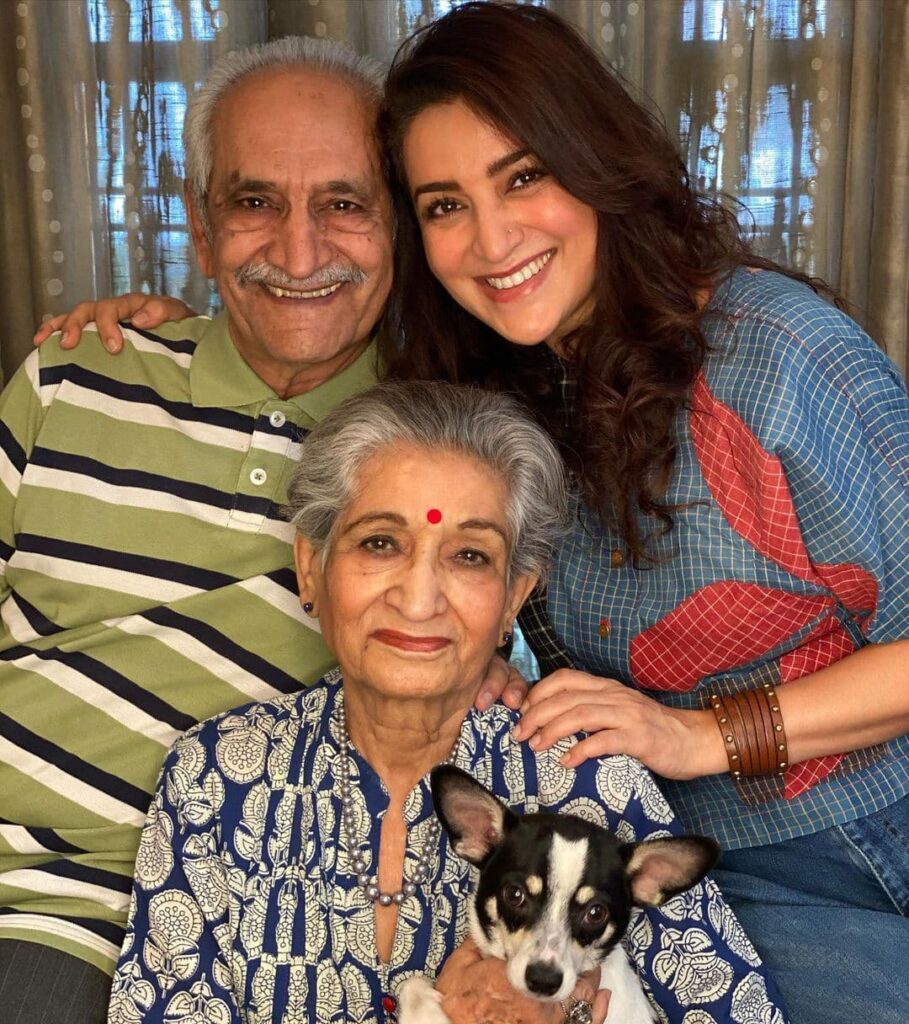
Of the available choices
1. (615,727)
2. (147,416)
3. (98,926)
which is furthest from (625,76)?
(98,926)

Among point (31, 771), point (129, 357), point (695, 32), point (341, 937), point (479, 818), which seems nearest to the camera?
point (479, 818)

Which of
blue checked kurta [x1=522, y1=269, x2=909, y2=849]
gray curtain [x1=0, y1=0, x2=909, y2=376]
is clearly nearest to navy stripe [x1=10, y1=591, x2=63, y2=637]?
blue checked kurta [x1=522, y1=269, x2=909, y2=849]

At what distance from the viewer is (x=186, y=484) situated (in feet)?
7.25

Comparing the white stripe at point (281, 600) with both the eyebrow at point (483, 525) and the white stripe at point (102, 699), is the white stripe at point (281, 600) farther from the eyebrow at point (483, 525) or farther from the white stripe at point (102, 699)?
the eyebrow at point (483, 525)

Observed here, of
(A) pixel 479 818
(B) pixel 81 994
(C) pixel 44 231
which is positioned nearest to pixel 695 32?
(C) pixel 44 231

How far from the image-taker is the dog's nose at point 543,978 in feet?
4.72

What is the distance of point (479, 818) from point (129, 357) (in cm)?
118

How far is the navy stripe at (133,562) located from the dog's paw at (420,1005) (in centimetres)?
80

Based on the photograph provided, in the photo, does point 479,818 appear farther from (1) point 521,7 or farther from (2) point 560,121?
(1) point 521,7

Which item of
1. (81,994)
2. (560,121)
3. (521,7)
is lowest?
(81,994)

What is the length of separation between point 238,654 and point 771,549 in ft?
2.92

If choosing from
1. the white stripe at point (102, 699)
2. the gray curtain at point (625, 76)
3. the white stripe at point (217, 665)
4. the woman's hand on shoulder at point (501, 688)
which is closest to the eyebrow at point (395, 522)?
the woman's hand on shoulder at point (501, 688)

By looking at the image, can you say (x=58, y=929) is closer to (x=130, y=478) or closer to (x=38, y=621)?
(x=38, y=621)

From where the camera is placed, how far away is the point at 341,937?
5.68 ft
